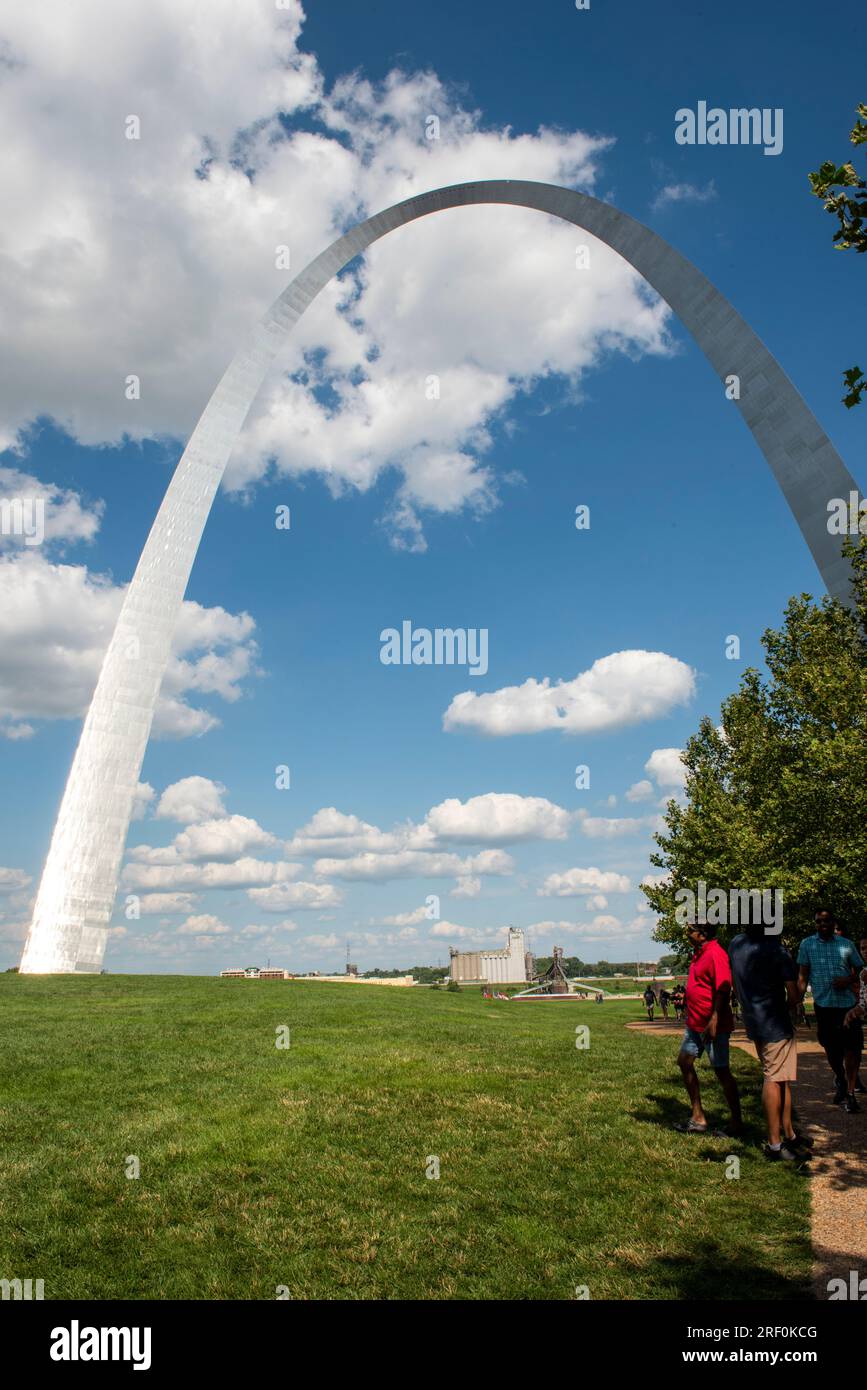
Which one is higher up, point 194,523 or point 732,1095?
point 194,523

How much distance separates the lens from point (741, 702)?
96.0 feet

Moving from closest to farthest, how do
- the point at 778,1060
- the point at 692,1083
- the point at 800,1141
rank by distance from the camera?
the point at 778,1060 < the point at 800,1141 < the point at 692,1083

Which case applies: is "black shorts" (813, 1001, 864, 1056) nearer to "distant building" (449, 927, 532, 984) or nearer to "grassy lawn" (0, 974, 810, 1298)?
"grassy lawn" (0, 974, 810, 1298)

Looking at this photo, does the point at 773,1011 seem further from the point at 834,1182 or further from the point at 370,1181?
the point at 370,1181

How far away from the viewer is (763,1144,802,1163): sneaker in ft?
25.8

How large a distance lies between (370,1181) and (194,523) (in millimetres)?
31883

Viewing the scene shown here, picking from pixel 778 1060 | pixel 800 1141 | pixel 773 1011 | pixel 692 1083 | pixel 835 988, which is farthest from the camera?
pixel 835 988

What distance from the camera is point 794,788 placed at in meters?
20.3

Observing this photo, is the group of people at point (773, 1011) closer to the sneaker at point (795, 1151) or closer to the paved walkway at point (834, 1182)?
the sneaker at point (795, 1151)

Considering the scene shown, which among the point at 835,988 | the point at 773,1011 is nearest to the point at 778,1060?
the point at 773,1011
